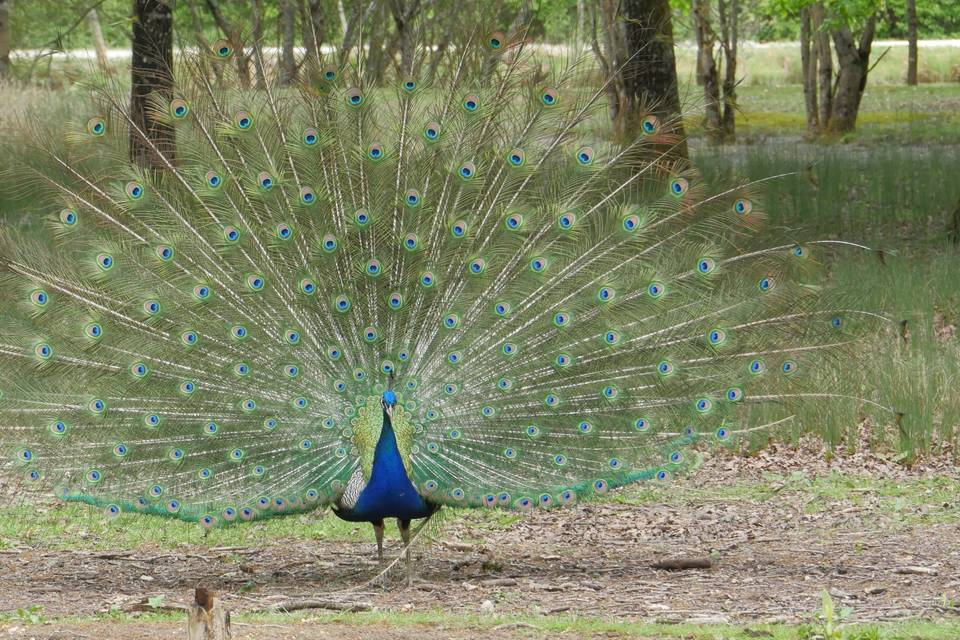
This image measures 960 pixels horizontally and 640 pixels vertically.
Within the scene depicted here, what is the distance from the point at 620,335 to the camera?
A: 713 centimetres

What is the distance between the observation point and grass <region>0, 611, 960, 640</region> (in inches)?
214

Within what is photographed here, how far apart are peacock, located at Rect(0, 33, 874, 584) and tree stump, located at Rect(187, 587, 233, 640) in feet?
8.48

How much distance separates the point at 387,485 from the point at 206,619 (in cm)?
257

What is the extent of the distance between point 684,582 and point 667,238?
189 centimetres

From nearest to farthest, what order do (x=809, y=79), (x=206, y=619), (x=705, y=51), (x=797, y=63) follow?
(x=206, y=619) < (x=705, y=51) < (x=809, y=79) < (x=797, y=63)

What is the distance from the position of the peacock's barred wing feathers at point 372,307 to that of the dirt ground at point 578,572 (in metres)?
0.61

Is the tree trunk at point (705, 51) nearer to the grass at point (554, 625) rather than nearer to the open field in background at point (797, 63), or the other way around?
the grass at point (554, 625)

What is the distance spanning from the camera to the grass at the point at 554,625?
5.43 meters

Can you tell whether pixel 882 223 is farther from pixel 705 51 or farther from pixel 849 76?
pixel 849 76

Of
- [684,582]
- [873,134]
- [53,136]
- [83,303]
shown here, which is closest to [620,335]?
[684,582]

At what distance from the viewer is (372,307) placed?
7027 millimetres

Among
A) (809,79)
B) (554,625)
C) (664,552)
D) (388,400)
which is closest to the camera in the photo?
(554,625)

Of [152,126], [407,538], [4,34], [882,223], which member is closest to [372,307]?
[407,538]

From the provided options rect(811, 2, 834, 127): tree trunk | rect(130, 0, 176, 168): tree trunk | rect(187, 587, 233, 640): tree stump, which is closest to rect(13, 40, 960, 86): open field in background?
rect(811, 2, 834, 127): tree trunk
